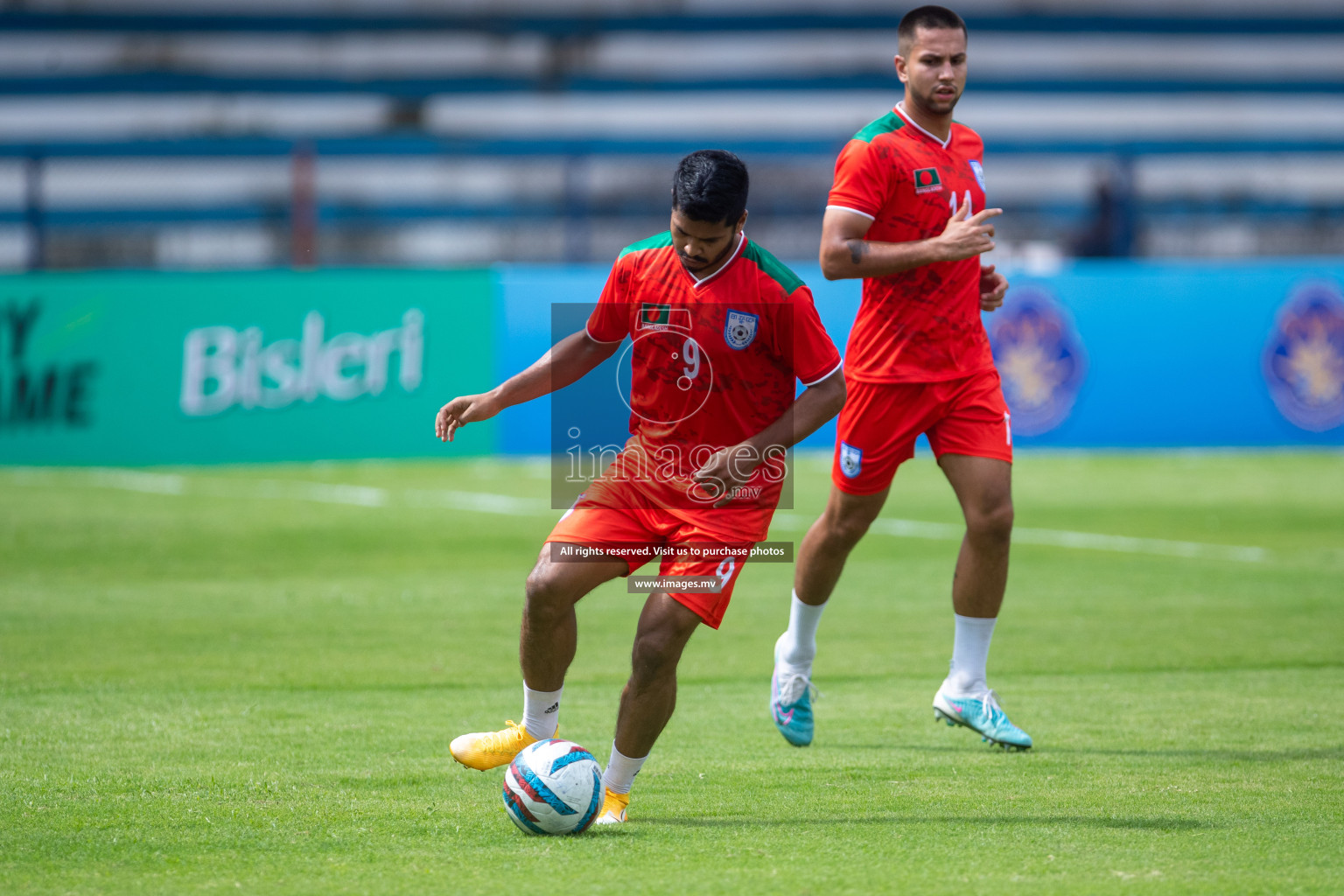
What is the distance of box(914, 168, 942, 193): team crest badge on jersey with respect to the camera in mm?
5848

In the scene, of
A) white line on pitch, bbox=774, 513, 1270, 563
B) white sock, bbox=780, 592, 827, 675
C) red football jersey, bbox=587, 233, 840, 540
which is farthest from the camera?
white line on pitch, bbox=774, 513, 1270, 563

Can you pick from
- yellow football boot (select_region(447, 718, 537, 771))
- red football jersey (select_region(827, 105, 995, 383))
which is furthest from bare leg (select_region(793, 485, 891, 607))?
yellow football boot (select_region(447, 718, 537, 771))

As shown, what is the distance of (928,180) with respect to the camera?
19.2 ft

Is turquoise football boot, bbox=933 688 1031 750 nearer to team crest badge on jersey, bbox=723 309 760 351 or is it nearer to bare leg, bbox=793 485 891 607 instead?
bare leg, bbox=793 485 891 607

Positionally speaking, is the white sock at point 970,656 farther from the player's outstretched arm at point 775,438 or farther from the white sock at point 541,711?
the white sock at point 541,711

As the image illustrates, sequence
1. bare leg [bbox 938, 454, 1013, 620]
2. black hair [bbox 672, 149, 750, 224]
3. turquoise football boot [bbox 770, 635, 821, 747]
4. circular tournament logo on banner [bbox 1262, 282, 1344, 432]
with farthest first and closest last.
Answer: circular tournament logo on banner [bbox 1262, 282, 1344, 432] → bare leg [bbox 938, 454, 1013, 620] → turquoise football boot [bbox 770, 635, 821, 747] → black hair [bbox 672, 149, 750, 224]

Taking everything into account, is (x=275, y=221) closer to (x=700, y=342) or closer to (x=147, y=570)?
(x=147, y=570)

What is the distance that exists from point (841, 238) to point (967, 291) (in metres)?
0.64

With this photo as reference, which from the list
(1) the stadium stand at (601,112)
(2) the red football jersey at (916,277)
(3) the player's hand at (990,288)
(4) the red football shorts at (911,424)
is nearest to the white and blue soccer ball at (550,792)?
(4) the red football shorts at (911,424)

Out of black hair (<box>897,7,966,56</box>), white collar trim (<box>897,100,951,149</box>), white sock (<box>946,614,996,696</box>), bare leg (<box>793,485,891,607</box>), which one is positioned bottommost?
white sock (<box>946,614,996,696</box>)

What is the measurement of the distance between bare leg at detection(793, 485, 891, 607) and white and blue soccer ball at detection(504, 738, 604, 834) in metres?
1.80

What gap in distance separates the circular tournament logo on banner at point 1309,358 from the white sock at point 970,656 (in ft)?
36.4

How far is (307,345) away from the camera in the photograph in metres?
14.6

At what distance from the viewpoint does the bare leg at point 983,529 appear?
5770mm
